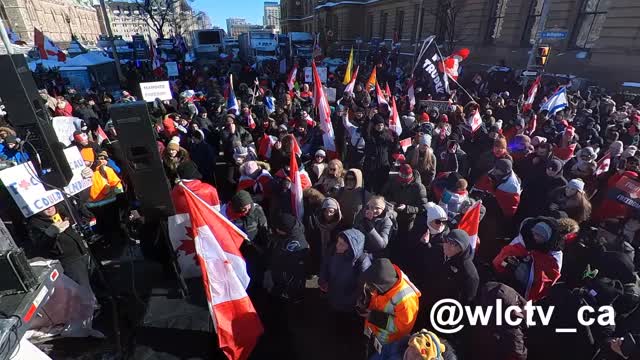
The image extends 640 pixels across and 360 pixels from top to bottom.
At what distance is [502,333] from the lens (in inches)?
98.0

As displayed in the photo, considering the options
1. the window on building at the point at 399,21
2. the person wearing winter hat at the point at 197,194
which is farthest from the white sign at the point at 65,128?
the window on building at the point at 399,21

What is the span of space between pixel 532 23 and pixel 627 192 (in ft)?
67.2

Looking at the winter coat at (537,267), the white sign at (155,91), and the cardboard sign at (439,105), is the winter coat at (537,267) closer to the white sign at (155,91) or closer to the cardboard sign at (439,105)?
the cardboard sign at (439,105)

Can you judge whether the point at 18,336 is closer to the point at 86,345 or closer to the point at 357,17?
the point at 86,345

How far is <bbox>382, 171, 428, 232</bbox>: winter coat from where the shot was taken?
445 centimetres

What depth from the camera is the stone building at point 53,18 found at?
54.3 meters

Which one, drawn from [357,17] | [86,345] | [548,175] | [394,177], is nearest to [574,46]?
[548,175]

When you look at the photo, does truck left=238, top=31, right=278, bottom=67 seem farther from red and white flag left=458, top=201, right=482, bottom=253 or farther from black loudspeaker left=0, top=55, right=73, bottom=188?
red and white flag left=458, top=201, right=482, bottom=253

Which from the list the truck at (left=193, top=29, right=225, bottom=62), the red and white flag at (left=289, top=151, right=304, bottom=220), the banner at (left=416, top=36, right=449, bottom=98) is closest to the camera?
the red and white flag at (left=289, top=151, right=304, bottom=220)

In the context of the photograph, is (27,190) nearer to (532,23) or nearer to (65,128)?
(65,128)

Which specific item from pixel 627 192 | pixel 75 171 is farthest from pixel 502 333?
pixel 75 171

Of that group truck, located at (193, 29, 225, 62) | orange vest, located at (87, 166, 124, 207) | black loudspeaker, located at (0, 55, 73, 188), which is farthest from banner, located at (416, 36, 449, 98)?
truck, located at (193, 29, 225, 62)

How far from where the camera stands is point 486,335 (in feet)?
8.59

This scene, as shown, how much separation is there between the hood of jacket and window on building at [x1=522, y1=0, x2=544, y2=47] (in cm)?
2216
